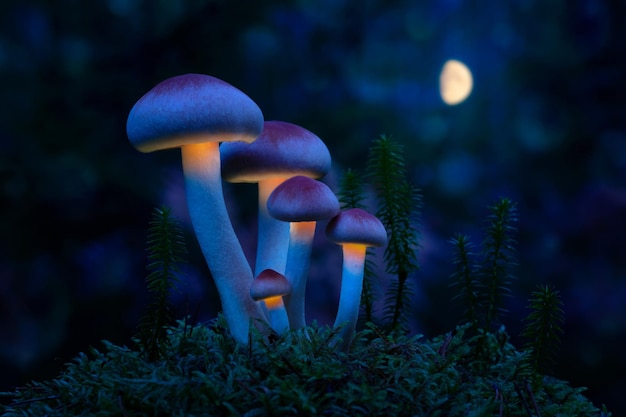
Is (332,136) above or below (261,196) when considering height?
above

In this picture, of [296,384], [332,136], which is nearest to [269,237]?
[296,384]

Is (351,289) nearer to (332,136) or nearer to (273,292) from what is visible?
(273,292)

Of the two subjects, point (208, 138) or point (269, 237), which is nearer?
point (208, 138)

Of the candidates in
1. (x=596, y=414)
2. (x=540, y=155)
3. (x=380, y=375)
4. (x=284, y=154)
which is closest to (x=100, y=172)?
(x=284, y=154)

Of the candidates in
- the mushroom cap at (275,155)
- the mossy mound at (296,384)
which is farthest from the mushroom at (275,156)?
the mossy mound at (296,384)

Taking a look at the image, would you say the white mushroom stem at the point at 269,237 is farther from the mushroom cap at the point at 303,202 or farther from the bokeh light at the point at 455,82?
the bokeh light at the point at 455,82

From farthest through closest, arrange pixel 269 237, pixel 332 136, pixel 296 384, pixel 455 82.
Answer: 1. pixel 455 82
2. pixel 332 136
3. pixel 269 237
4. pixel 296 384
